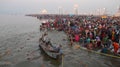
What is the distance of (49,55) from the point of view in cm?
2100

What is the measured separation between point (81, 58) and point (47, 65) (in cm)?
490

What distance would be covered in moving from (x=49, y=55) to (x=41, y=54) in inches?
102

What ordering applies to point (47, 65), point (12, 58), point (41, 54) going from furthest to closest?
point (41, 54)
point (12, 58)
point (47, 65)

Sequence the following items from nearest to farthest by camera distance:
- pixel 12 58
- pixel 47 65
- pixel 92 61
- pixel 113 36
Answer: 1. pixel 47 65
2. pixel 92 61
3. pixel 12 58
4. pixel 113 36

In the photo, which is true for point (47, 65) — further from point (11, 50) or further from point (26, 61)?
point (11, 50)

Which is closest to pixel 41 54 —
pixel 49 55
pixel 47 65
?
pixel 49 55

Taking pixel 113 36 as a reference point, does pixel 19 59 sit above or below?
below

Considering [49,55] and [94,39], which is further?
[94,39]

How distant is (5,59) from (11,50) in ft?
15.3

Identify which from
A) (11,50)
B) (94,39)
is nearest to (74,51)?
(94,39)

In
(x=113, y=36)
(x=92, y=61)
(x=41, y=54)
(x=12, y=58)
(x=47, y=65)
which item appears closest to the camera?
(x=47, y=65)

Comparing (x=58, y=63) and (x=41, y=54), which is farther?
(x=41, y=54)

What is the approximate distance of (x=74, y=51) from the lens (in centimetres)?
2459

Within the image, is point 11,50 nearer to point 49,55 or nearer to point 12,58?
point 12,58
